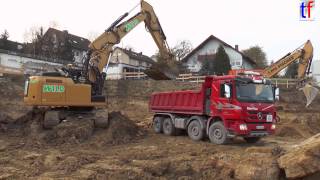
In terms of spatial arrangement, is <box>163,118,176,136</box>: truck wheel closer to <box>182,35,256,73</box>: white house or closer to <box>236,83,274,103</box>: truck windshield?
<box>236,83,274,103</box>: truck windshield

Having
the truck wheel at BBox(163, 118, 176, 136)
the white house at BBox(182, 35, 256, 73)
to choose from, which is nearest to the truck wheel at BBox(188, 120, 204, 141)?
the truck wheel at BBox(163, 118, 176, 136)

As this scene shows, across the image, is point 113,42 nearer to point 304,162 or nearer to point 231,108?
point 231,108

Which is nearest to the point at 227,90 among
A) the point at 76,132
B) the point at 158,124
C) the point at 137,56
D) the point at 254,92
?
the point at 254,92

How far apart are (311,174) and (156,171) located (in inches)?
147

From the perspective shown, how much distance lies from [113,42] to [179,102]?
14.5 ft

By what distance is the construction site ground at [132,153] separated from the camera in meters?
9.97

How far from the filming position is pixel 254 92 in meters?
15.4

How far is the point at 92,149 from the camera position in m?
15.0

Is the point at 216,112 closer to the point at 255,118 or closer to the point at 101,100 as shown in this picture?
the point at 255,118

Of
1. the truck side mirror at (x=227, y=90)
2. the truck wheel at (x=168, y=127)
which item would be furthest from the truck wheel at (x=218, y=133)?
the truck wheel at (x=168, y=127)

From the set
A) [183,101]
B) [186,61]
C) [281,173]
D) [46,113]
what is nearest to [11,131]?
[46,113]

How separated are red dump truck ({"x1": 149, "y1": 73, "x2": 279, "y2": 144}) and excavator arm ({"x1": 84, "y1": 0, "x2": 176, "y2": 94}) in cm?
423

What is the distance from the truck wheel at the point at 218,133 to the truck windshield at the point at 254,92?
137 centimetres

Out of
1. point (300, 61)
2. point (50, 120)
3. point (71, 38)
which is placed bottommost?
point (50, 120)
